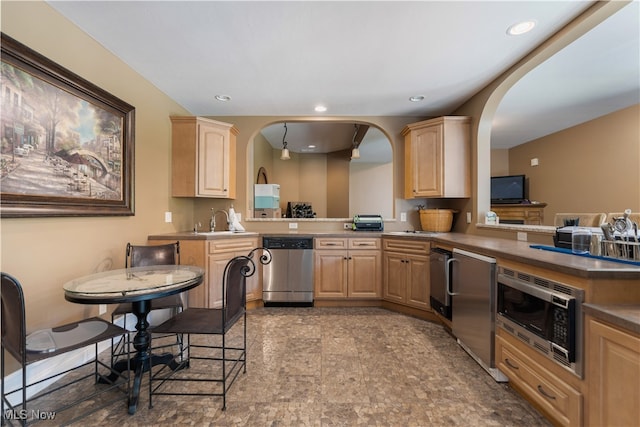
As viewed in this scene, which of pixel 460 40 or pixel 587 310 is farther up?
pixel 460 40

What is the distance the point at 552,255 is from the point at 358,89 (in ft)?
7.40

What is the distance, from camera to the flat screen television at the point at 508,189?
561 centimetres

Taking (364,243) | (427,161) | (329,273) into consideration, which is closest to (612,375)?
(364,243)

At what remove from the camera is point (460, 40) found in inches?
79.7

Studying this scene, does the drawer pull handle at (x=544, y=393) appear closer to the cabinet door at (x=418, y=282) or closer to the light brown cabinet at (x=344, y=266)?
the cabinet door at (x=418, y=282)

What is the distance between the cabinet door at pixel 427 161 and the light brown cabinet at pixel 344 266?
2.88ft

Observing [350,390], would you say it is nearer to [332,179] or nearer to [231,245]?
[231,245]

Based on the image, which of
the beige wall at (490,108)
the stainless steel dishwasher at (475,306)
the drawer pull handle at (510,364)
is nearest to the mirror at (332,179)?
the beige wall at (490,108)

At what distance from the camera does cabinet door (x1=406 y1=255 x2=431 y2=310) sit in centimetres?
282

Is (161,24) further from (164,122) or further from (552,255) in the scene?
(552,255)

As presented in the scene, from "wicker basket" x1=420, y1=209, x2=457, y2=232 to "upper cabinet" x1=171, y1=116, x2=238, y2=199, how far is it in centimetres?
269

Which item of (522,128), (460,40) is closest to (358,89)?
(460,40)

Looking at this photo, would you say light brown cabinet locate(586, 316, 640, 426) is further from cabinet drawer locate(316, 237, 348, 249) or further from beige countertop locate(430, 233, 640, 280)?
cabinet drawer locate(316, 237, 348, 249)

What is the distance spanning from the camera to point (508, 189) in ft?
18.9
